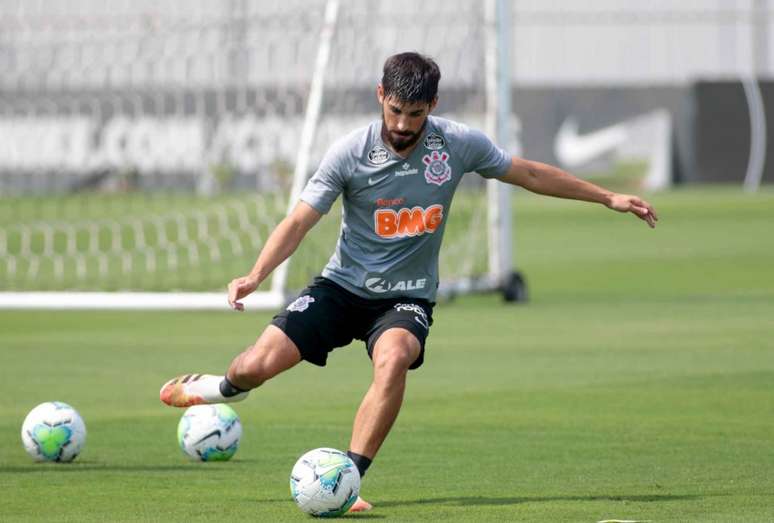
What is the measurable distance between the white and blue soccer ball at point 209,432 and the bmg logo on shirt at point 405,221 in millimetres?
1668

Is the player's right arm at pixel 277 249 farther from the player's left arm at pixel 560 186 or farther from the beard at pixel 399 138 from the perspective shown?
the player's left arm at pixel 560 186

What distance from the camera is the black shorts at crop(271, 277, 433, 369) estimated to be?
8578mm

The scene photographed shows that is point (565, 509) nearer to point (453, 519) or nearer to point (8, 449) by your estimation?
point (453, 519)

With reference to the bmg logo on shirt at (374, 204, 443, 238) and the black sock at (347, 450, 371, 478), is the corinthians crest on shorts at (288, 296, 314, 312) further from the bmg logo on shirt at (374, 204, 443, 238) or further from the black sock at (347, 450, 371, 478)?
the black sock at (347, 450, 371, 478)

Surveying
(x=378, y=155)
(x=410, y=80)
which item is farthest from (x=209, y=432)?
(x=410, y=80)

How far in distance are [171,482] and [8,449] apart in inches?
68.0

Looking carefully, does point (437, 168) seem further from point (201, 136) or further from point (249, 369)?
point (201, 136)

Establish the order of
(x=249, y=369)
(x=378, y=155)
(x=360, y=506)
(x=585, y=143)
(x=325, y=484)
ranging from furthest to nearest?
(x=585, y=143), (x=249, y=369), (x=378, y=155), (x=360, y=506), (x=325, y=484)

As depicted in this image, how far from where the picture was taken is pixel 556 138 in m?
51.3

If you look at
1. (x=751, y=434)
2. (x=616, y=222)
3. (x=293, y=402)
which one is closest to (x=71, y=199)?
(x=616, y=222)

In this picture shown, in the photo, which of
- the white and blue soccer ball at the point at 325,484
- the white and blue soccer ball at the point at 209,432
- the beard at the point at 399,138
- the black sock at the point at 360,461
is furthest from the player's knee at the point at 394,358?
the white and blue soccer ball at the point at 209,432

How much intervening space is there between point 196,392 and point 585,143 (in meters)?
42.8

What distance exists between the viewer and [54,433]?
9555 mm

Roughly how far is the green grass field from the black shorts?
0.76m
